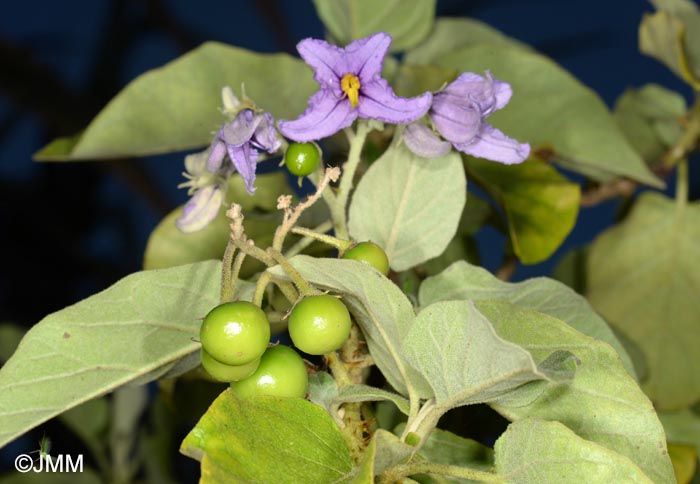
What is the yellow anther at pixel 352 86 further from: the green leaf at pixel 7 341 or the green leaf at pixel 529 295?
the green leaf at pixel 7 341

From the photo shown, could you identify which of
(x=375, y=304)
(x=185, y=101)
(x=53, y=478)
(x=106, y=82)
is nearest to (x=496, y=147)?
(x=375, y=304)

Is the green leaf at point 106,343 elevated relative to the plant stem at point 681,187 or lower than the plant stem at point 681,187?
elevated

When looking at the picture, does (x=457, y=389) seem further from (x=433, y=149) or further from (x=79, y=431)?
(x=79, y=431)

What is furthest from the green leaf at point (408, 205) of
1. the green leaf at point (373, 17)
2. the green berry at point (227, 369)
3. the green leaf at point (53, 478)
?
the green leaf at point (53, 478)

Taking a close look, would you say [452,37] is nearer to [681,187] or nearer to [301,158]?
[681,187]

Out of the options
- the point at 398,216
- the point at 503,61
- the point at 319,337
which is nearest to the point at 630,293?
the point at 503,61

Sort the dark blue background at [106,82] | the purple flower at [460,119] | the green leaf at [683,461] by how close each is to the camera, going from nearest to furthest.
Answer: the purple flower at [460,119], the green leaf at [683,461], the dark blue background at [106,82]
